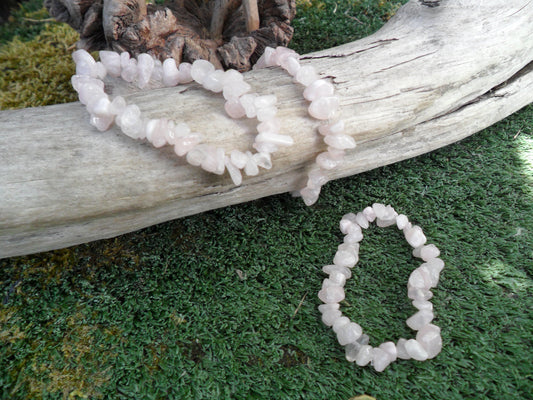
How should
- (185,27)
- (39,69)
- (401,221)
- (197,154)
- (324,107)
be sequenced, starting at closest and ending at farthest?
(197,154)
(324,107)
(401,221)
(185,27)
(39,69)

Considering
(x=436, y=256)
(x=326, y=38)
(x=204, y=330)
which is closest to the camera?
(x=204, y=330)

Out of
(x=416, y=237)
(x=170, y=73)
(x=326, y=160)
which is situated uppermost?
(x=170, y=73)

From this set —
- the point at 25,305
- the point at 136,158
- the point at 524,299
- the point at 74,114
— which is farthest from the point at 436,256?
the point at 25,305

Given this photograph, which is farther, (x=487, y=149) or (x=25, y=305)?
(x=487, y=149)

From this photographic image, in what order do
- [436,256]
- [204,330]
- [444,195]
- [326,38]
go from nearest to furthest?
[204,330] < [436,256] < [444,195] < [326,38]

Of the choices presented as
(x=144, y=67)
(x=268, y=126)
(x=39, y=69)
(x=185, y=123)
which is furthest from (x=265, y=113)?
(x=39, y=69)

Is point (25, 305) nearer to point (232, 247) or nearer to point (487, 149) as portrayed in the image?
point (232, 247)

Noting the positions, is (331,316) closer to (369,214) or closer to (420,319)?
(420,319)
